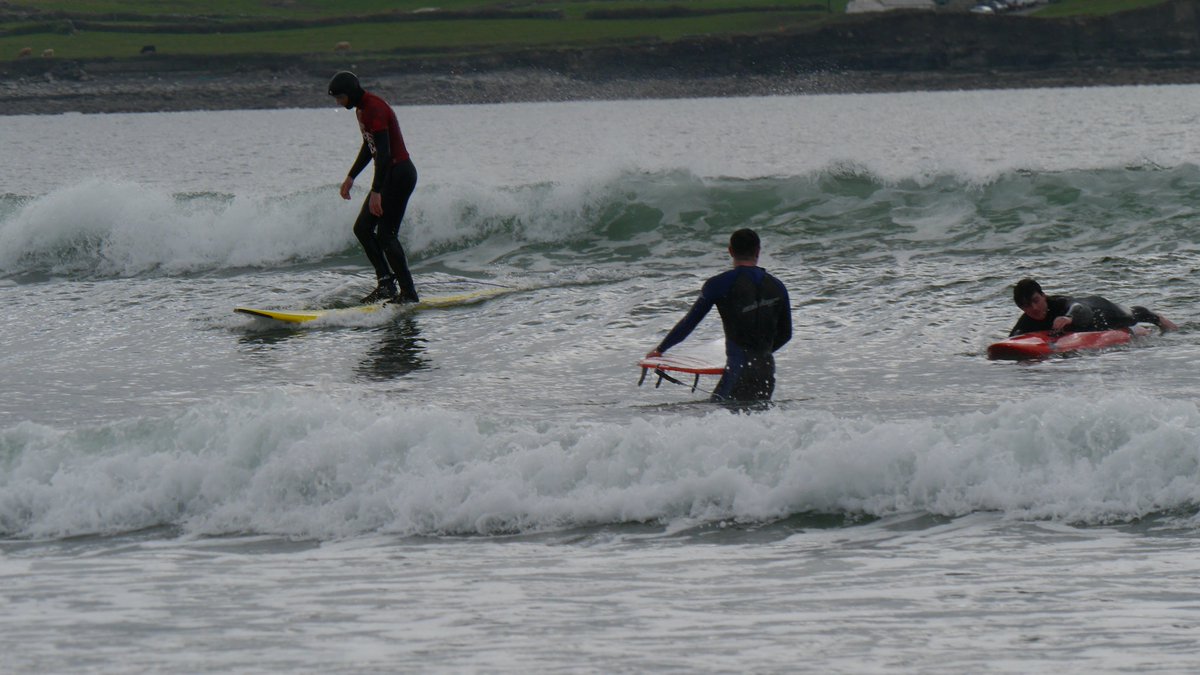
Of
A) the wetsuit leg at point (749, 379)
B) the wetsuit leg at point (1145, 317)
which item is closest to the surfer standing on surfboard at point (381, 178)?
the wetsuit leg at point (749, 379)

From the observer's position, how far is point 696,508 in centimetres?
829

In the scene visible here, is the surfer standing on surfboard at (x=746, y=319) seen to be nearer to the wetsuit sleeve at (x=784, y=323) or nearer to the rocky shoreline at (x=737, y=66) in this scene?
the wetsuit sleeve at (x=784, y=323)

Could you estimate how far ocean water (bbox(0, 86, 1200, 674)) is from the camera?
20.4 ft

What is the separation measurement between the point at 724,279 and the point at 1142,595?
13.1ft

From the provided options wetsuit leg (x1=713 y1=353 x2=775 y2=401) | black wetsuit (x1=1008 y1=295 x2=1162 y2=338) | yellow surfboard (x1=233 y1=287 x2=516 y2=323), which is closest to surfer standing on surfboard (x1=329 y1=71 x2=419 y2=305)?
yellow surfboard (x1=233 y1=287 x2=516 y2=323)

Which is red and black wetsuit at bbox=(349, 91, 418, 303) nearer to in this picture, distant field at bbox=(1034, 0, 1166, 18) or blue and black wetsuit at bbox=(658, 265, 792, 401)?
blue and black wetsuit at bbox=(658, 265, 792, 401)

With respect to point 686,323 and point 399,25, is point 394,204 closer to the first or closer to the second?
point 686,323

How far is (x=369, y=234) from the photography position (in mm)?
14789

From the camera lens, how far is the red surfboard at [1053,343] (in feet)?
39.0

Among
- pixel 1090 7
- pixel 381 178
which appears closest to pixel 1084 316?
pixel 381 178

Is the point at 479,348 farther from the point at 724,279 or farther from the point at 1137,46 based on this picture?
the point at 1137,46

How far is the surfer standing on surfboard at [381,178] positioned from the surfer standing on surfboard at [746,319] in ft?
17.0

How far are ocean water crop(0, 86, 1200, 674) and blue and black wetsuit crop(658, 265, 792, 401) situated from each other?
0.95 feet

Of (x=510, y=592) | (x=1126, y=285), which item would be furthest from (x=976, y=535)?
(x=1126, y=285)
